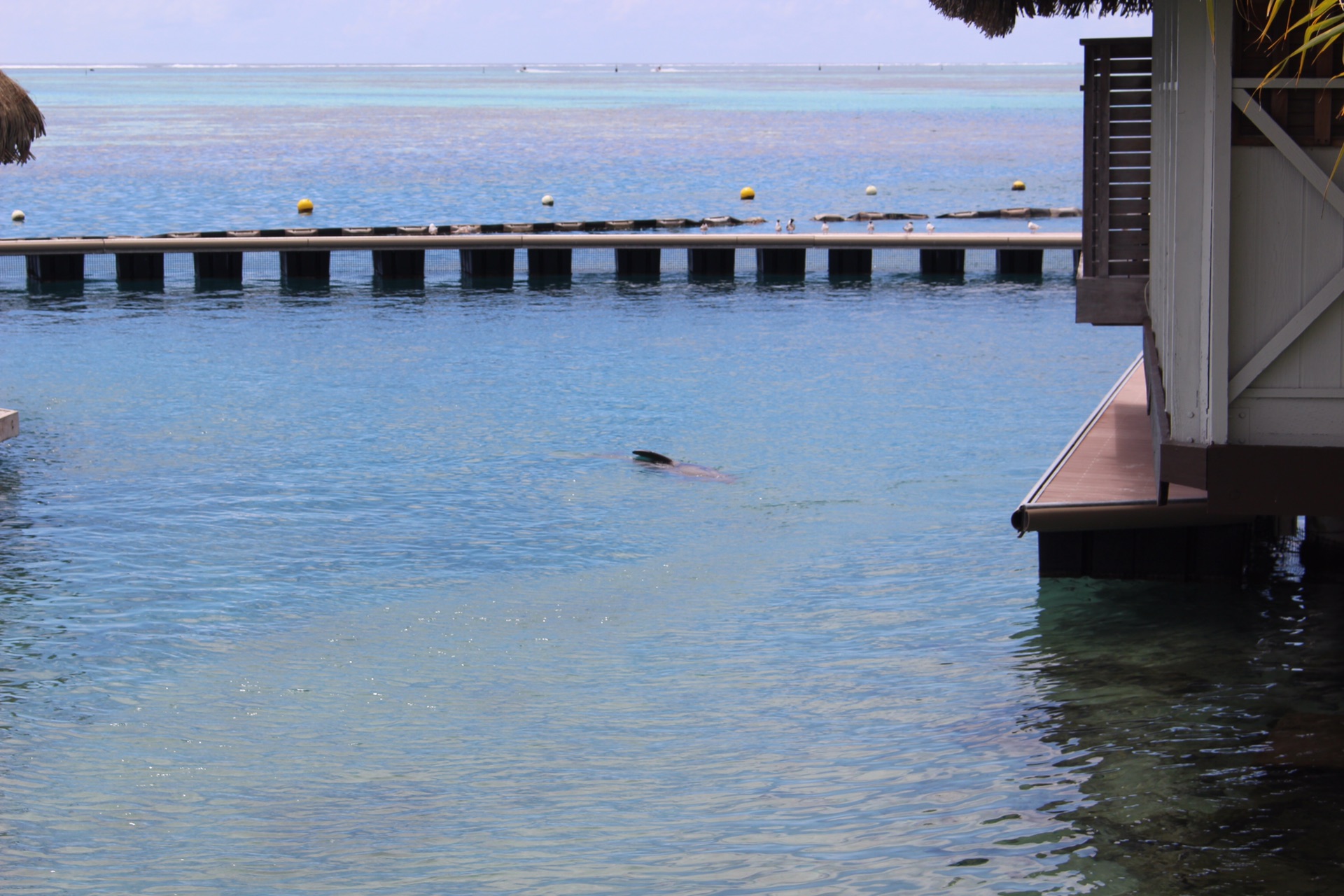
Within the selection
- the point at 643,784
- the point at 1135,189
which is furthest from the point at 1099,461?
the point at 643,784

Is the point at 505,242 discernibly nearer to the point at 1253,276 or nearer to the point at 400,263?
the point at 400,263

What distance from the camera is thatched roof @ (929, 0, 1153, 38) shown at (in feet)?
37.5

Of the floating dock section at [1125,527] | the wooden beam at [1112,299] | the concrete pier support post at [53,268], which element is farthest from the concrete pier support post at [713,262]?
the floating dock section at [1125,527]

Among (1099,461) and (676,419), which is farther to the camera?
(676,419)

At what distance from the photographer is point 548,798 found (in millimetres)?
7250

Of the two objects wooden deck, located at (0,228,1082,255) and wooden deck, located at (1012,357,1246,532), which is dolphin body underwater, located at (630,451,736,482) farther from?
wooden deck, located at (0,228,1082,255)

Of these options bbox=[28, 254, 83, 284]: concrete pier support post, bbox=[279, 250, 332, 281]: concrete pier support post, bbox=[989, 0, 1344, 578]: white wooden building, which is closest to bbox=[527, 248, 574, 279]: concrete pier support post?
bbox=[279, 250, 332, 281]: concrete pier support post

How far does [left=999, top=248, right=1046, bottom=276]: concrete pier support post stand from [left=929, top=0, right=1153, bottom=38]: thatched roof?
18.0 meters

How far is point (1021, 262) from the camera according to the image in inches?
1201

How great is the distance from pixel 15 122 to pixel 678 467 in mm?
7717

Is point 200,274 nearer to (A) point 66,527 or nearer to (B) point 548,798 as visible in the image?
(A) point 66,527

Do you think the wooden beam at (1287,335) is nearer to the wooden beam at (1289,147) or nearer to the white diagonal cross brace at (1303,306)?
the white diagonal cross brace at (1303,306)

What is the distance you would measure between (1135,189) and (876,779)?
17.4 ft

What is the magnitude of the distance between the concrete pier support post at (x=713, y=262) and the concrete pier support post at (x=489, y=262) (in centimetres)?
357
